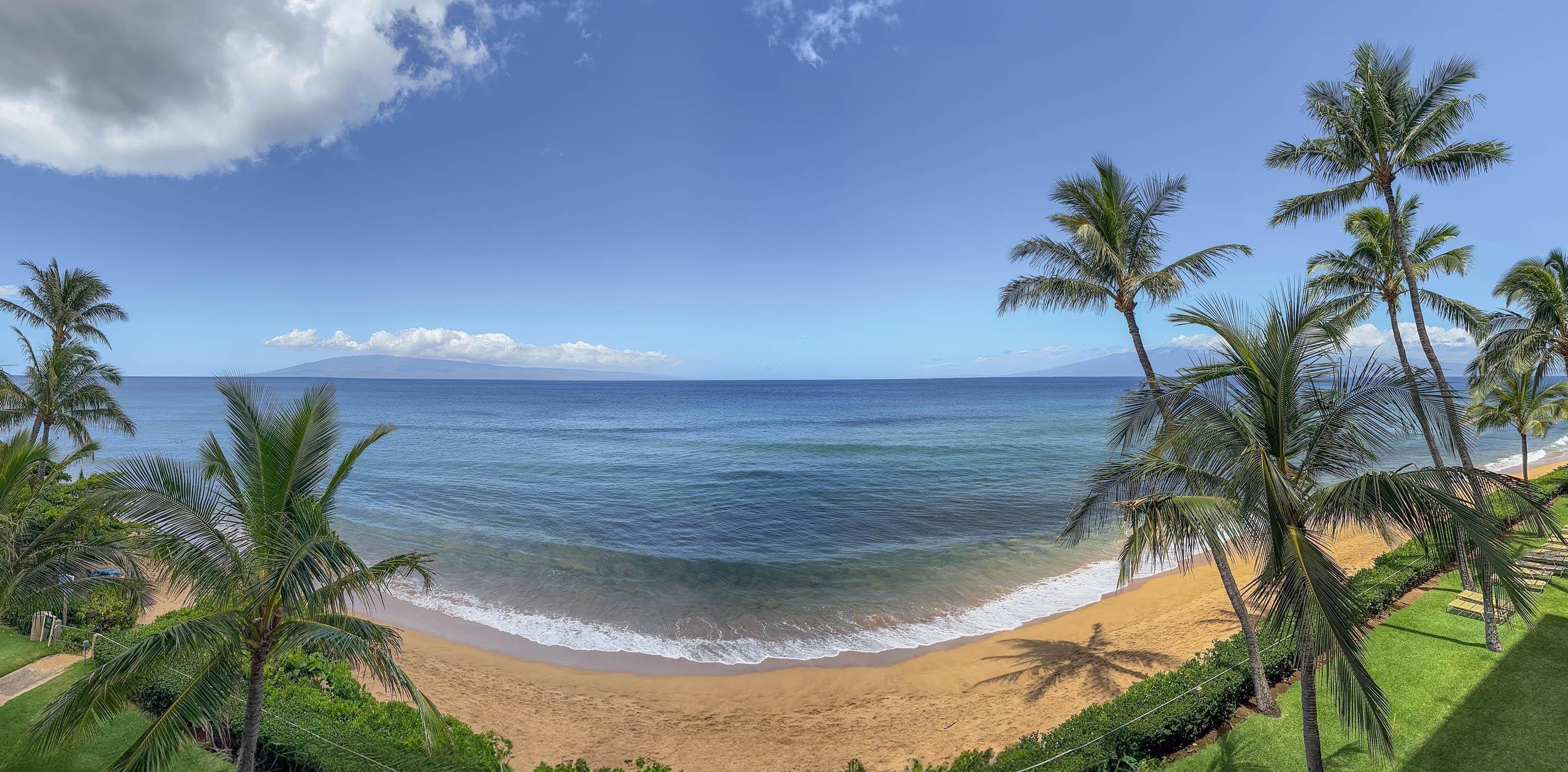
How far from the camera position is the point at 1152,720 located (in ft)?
28.2

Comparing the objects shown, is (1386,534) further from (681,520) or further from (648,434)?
(648,434)

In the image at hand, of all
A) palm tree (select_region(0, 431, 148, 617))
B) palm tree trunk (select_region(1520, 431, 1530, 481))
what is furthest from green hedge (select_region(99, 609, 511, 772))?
palm tree trunk (select_region(1520, 431, 1530, 481))

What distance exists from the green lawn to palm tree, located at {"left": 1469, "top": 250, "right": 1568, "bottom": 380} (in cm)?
559

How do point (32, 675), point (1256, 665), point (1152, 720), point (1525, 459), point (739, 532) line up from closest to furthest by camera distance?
1. point (1152, 720)
2. point (1256, 665)
3. point (32, 675)
4. point (1525, 459)
5. point (739, 532)

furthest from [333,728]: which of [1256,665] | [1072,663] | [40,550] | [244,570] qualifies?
[1256,665]

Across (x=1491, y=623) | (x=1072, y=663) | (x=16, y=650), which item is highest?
(x=1491, y=623)

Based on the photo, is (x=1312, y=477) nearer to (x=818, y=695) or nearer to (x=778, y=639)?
(x=818, y=695)

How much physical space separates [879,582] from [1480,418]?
2327 centimetres

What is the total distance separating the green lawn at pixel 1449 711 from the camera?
820 centimetres

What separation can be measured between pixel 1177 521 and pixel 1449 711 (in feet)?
23.9

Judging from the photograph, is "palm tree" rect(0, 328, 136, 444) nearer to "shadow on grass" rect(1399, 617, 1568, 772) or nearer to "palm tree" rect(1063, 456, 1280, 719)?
"palm tree" rect(1063, 456, 1280, 719)

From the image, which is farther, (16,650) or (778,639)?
(778,639)

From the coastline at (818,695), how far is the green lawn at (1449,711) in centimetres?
328

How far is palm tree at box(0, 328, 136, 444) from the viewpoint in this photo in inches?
756
